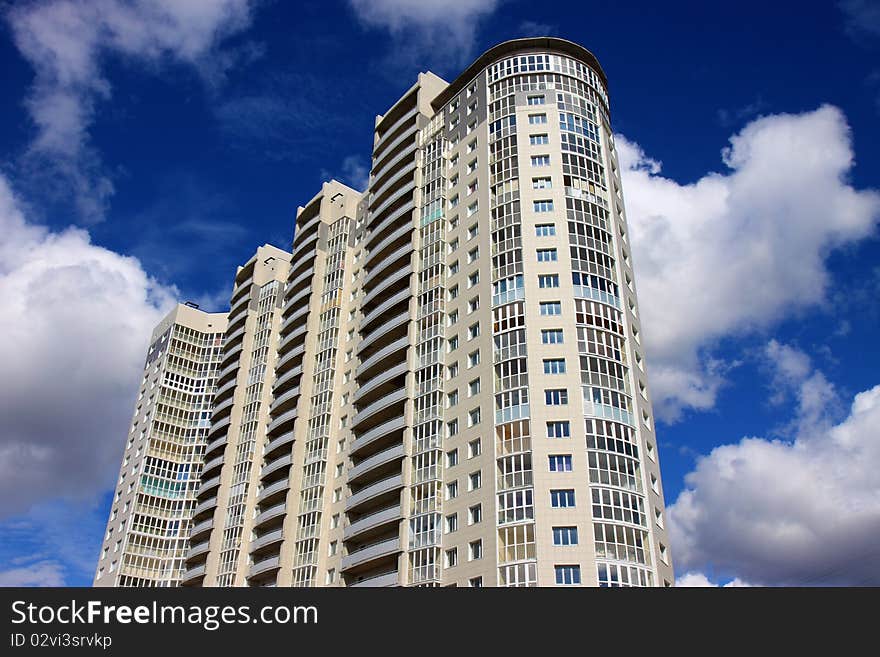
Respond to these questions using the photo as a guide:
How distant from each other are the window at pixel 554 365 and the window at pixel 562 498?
9195 mm

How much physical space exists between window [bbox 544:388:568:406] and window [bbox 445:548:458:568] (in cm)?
1259

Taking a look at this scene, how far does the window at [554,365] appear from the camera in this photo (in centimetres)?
5688

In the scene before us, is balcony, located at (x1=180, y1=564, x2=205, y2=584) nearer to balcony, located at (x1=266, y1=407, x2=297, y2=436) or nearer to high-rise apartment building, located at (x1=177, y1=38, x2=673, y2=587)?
high-rise apartment building, located at (x1=177, y1=38, x2=673, y2=587)

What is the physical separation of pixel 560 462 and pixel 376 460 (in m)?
18.2

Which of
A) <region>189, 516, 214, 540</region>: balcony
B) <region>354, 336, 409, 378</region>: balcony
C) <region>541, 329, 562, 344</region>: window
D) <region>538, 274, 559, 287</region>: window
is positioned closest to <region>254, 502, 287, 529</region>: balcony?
<region>189, 516, 214, 540</region>: balcony

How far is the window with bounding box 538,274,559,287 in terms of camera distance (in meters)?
61.1

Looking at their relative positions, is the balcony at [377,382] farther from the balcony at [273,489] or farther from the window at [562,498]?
the window at [562,498]

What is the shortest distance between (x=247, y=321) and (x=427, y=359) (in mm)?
44444

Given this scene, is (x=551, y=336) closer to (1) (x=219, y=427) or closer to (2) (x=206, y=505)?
(2) (x=206, y=505)

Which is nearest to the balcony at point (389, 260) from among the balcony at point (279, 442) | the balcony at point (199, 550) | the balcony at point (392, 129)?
the balcony at point (392, 129)

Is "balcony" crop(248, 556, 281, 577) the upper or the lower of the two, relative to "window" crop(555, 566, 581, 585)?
upper

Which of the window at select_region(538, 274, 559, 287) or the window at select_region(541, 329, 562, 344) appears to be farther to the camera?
the window at select_region(538, 274, 559, 287)
